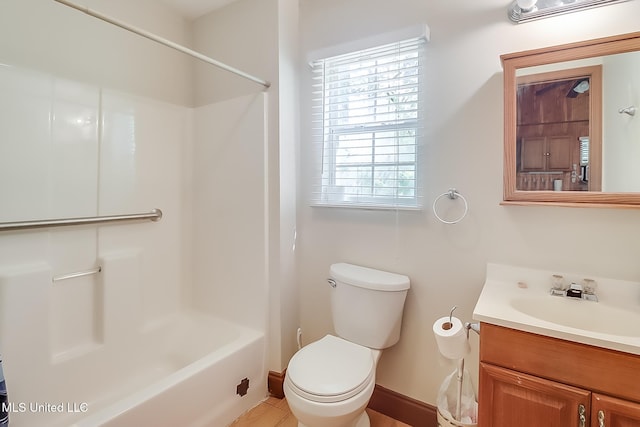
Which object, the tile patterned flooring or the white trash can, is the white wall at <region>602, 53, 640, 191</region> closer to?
the white trash can

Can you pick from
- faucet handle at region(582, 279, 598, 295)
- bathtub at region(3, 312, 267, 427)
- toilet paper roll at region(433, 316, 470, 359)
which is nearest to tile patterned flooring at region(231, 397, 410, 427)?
bathtub at region(3, 312, 267, 427)

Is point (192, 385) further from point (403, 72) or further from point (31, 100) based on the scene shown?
point (403, 72)

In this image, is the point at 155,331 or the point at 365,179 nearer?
the point at 365,179

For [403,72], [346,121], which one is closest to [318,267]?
[346,121]

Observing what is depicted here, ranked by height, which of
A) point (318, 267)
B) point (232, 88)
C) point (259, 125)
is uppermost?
point (232, 88)

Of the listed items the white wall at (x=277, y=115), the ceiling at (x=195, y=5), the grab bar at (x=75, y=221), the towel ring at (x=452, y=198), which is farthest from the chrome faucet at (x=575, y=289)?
the ceiling at (x=195, y=5)

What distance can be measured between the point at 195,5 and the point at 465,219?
2.12m

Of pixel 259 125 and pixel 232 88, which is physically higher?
pixel 232 88

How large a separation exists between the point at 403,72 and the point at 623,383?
1.50 meters

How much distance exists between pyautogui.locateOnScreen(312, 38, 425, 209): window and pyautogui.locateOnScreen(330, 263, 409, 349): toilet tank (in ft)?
1.29

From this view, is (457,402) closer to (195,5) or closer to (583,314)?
(583,314)

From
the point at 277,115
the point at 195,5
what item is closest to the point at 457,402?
the point at 277,115

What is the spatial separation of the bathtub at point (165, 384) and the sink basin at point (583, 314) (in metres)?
1.39

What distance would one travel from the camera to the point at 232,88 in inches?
81.3
